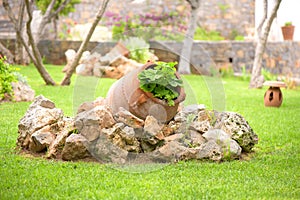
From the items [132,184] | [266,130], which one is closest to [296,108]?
[266,130]

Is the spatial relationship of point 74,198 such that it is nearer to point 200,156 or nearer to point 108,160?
point 108,160

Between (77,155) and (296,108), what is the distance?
5282 millimetres

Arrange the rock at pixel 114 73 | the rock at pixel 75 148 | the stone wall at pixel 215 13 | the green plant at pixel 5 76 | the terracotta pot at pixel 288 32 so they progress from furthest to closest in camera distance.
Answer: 1. the stone wall at pixel 215 13
2. the terracotta pot at pixel 288 32
3. the rock at pixel 114 73
4. the green plant at pixel 5 76
5. the rock at pixel 75 148

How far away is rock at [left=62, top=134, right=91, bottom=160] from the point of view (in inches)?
199

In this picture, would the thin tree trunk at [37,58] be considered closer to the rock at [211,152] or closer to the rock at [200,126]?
the rock at [200,126]

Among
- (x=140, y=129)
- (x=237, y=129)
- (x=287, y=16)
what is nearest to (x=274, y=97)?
(x=237, y=129)

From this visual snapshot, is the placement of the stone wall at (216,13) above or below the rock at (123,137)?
below

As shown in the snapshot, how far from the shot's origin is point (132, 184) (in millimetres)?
4430

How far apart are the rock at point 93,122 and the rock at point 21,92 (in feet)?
12.7

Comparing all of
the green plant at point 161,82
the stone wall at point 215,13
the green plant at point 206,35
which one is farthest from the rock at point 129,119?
the stone wall at point 215,13

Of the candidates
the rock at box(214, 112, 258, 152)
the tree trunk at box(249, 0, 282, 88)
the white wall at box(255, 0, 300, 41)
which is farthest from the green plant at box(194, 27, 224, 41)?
the rock at box(214, 112, 258, 152)

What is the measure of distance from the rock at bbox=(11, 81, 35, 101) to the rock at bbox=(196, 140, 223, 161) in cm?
440

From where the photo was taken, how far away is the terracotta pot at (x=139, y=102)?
17.8 feet

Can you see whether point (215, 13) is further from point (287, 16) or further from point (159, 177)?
point (159, 177)
